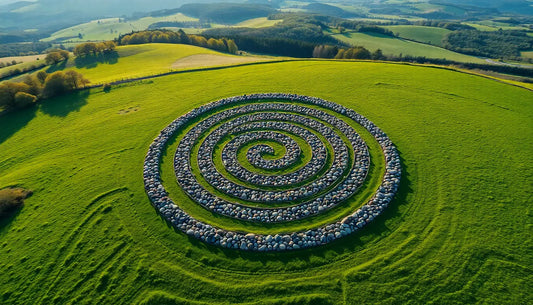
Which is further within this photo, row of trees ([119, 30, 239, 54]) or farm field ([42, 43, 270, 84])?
row of trees ([119, 30, 239, 54])

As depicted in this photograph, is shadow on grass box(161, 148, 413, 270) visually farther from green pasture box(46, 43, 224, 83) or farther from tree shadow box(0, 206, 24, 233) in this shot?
green pasture box(46, 43, 224, 83)

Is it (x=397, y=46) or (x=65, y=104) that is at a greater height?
(x=397, y=46)

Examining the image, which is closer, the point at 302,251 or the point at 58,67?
the point at 302,251

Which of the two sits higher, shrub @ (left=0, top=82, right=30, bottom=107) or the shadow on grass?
shrub @ (left=0, top=82, right=30, bottom=107)

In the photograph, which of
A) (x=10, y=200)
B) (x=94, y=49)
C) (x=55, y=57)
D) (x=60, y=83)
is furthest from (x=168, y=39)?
(x=10, y=200)

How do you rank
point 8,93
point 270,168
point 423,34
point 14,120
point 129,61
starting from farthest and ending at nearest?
point 423,34 < point 129,61 < point 8,93 < point 14,120 < point 270,168

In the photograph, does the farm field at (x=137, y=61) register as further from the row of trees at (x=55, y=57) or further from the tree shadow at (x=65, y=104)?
the tree shadow at (x=65, y=104)

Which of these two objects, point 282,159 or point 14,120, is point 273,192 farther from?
point 14,120

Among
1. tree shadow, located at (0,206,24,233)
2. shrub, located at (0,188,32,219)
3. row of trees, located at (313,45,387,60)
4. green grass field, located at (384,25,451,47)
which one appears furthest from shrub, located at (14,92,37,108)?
green grass field, located at (384,25,451,47)
